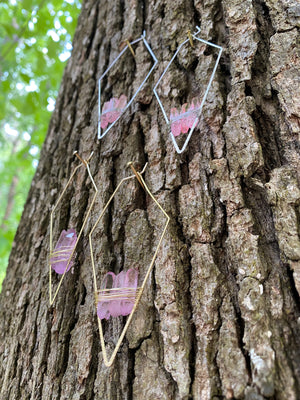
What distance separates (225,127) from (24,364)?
79 cm

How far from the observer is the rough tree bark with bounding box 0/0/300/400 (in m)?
0.66

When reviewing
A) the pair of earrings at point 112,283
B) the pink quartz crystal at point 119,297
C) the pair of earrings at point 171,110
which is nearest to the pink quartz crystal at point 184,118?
the pair of earrings at point 171,110

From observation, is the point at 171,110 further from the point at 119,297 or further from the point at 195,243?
the point at 119,297

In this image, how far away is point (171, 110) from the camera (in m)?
0.98

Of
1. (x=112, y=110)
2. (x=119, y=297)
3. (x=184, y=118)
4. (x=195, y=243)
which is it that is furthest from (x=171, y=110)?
(x=119, y=297)

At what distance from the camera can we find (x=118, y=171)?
100 centimetres

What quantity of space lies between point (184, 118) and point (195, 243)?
35 cm

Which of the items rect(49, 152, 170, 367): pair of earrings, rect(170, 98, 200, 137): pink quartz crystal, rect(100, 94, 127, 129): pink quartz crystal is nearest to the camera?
→ rect(49, 152, 170, 367): pair of earrings

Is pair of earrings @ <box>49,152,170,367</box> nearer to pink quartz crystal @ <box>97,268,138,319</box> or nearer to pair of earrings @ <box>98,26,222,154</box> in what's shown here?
pink quartz crystal @ <box>97,268,138,319</box>

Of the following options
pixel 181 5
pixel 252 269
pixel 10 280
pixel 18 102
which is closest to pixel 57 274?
pixel 10 280

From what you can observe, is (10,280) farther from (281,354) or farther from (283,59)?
(283,59)

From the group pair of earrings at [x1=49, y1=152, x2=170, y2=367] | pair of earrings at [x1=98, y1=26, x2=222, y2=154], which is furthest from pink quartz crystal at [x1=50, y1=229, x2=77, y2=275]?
pair of earrings at [x1=98, y1=26, x2=222, y2=154]

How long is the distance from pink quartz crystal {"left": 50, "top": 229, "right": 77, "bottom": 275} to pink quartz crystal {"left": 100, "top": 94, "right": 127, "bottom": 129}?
14.2 inches

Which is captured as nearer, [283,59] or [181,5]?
[283,59]
